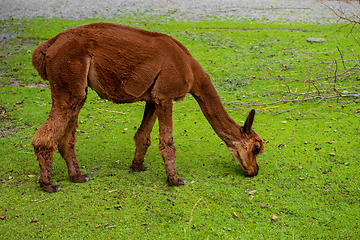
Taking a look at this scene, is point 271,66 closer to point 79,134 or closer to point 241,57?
point 241,57

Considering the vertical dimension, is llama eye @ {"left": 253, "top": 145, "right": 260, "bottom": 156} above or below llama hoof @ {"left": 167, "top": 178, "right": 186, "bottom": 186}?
above

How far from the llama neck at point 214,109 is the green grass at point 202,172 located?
852mm

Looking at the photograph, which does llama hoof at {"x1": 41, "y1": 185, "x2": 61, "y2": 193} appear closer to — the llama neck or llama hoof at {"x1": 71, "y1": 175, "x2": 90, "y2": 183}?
llama hoof at {"x1": 71, "y1": 175, "x2": 90, "y2": 183}

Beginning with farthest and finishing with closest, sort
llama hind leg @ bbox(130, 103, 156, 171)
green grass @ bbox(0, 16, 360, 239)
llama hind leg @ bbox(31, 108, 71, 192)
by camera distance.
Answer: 1. llama hind leg @ bbox(130, 103, 156, 171)
2. llama hind leg @ bbox(31, 108, 71, 192)
3. green grass @ bbox(0, 16, 360, 239)

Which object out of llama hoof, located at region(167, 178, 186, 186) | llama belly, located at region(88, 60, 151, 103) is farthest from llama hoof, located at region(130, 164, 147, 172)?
llama belly, located at region(88, 60, 151, 103)

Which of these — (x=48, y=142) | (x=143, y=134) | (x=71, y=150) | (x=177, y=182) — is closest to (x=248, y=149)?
(x=177, y=182)

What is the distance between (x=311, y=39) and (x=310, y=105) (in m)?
5.88

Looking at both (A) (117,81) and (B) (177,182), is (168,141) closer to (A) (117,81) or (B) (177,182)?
(B) (177,182)

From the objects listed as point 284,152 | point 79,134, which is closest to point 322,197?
point 284,152

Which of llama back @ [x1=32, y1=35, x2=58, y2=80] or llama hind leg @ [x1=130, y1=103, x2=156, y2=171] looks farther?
llama hind leg @ [x1=130, y1=103, x2=156, y2=171]

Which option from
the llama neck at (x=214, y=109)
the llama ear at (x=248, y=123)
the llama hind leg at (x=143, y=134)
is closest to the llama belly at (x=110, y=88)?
the llama hind leg at (x=143, y=134)

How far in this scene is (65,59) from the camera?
5.40 m

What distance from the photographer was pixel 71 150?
20.1 feet

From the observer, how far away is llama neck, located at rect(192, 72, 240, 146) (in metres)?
6.32
